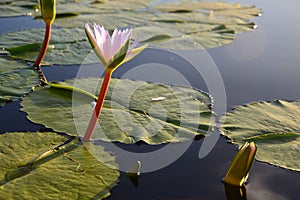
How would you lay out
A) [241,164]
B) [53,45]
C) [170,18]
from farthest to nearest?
[170,18] < [53,45] < [241,164]

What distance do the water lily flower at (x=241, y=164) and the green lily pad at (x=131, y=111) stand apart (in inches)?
10.9

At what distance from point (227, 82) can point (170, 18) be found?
1403 mm

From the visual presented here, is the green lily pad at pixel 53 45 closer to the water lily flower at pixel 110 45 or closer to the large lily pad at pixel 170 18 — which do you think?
the large lily pad at pixel 170 18

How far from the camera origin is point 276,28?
3.12m

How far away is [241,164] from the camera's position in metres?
1.17

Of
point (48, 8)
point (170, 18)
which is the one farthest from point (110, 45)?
point (170, 18)

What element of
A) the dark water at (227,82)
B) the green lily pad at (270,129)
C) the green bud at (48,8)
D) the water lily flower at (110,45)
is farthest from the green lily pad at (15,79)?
the green lily pad at (270,129)

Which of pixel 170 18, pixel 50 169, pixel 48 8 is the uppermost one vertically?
pixel 48 8

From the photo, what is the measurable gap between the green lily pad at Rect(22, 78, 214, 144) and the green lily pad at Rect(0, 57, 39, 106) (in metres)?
0.08

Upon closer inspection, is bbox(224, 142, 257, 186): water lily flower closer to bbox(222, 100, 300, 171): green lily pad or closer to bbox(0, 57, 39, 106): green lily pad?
bbox(222, 100, 300, 171): green lily pad

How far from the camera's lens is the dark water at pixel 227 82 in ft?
3.92

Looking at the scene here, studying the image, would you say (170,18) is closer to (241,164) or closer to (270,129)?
(270,129)

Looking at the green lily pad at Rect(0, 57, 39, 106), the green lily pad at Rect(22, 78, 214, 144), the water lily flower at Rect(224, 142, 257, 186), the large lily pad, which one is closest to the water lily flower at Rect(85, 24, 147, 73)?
the green lily pad at Rect(22, 78, 214, 144)

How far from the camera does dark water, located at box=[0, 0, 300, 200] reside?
1.19 metres
